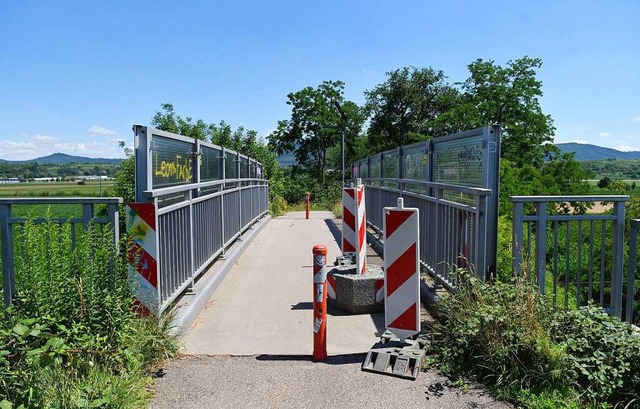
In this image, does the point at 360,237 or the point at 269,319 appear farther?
the point at 360,237

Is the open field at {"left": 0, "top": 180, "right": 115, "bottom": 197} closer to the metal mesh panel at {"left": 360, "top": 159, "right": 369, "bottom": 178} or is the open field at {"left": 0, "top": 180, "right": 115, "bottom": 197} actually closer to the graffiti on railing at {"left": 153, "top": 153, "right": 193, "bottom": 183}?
the metal mesh panel at {"left": 360, "top": 159, "right": 369, "bottom": 178}

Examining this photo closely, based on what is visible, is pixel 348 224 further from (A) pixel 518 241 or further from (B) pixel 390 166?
(A) pixel 518 241

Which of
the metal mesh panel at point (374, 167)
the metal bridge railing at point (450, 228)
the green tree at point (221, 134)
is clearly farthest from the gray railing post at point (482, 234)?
the green tree at point (221, 134)

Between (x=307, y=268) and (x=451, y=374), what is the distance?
17.8ft

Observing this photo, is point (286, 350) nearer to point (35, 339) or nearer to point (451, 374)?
point (451, 374)

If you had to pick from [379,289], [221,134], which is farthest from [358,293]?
[221,134]

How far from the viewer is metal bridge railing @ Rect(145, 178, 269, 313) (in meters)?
5.49

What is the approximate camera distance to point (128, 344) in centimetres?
418

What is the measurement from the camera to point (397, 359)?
14.8 ft

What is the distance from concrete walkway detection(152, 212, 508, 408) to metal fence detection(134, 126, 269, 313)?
620 millimetres

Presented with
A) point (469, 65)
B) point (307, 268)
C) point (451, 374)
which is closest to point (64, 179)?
point (469, 65)

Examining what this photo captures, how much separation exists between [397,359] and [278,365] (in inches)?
41.2

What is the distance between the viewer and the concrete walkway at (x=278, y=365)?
3945 millimetres

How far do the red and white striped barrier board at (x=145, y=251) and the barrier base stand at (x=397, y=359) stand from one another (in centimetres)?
204
